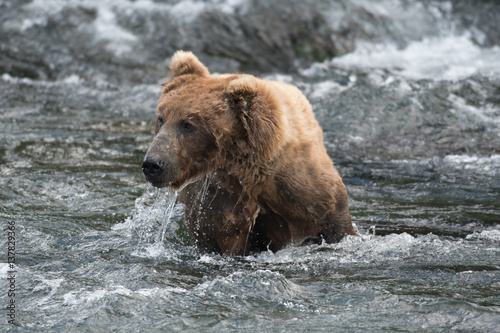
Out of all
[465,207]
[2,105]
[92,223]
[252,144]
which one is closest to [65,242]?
[92,223]

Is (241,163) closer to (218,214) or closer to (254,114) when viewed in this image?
(254,114)

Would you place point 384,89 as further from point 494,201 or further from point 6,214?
point 6,214

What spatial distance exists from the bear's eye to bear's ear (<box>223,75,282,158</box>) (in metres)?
0.27

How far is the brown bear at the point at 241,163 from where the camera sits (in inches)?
173

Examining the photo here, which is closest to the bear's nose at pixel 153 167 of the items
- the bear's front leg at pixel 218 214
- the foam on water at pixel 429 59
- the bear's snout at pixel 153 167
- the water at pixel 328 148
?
the bear's snout at pixel 153 167

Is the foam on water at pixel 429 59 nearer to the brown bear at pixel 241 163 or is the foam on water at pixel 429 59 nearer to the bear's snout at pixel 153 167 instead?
the brown bear at pixel 241 163

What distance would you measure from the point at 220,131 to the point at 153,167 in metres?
0.52

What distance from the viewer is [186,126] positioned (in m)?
4.43

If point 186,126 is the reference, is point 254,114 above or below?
above

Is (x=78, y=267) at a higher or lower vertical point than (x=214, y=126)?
lower

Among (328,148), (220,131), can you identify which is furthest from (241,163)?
(328,148)

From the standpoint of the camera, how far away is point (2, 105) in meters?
9.95

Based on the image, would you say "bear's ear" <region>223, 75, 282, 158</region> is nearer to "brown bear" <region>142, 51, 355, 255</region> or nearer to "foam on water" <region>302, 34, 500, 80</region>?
"brown bear" <region>142, 51, 355, 255</region>

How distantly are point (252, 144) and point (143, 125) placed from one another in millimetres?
5104
